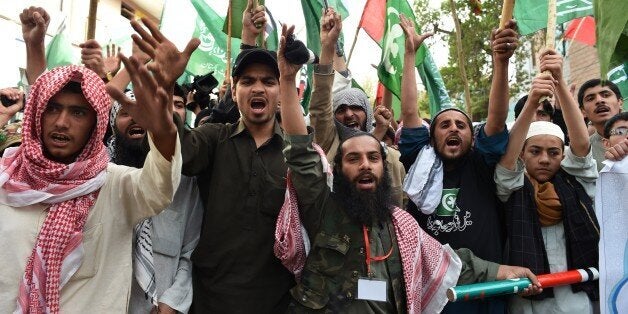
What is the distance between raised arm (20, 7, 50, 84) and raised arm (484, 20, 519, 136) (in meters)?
2.30

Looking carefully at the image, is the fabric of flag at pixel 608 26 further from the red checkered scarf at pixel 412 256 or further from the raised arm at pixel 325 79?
the raised arm at pixel 325 79

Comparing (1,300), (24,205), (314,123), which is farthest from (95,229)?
(314,123)

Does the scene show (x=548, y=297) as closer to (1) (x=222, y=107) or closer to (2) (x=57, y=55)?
(1) (x=222, y=107)

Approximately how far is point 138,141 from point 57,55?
→ 3970 mm

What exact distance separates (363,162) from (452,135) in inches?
26.4

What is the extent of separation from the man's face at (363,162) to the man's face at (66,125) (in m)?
1.25

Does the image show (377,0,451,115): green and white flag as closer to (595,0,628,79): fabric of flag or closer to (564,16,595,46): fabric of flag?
(564,16,595,46): fabric of flag

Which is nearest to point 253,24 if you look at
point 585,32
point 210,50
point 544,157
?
point 544,157

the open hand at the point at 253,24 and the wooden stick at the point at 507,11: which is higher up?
the open hand at the point at 253,24

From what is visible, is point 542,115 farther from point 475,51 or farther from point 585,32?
point 475,51

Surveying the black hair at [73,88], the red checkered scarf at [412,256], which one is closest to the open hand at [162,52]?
the black hair at [73,88]

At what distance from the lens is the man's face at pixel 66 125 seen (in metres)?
1.97

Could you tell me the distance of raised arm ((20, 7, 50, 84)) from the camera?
265cm

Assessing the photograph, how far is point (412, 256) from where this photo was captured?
251 centimetres
